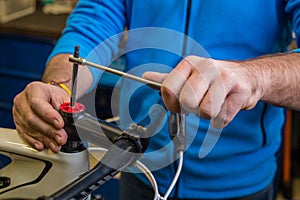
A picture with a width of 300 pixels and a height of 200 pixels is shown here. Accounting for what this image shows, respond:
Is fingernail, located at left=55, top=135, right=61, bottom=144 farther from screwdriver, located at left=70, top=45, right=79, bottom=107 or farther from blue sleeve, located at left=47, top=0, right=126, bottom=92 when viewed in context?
blue sleeve, located at left=47, top=0, right=126, bottom=92

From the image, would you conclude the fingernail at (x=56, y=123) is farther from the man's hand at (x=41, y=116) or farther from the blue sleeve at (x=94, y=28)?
the blue sleeve at (x=94, y=28)

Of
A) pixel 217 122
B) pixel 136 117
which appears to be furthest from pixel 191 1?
pixel 217 122

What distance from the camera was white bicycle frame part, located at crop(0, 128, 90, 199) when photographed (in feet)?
2.17

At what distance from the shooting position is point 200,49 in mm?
874

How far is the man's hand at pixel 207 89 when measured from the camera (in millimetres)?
Answer: 596

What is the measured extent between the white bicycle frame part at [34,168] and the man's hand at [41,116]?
0.5 inches

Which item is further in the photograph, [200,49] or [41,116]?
[200,49]

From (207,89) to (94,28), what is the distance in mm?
424

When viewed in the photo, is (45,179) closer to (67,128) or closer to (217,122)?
(67,128)

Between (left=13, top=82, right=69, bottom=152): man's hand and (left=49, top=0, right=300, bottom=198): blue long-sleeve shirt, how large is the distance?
13 cm

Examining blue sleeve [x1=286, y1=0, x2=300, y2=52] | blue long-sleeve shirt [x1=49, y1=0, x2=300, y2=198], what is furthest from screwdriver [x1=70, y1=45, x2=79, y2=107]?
blue sleeve [x1=286, y1=0, x2=300, y2=52]

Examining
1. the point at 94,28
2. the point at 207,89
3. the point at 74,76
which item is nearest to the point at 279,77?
the point at 207,89

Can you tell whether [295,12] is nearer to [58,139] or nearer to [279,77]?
[279,77]

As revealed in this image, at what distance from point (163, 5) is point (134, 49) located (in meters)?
0.09
